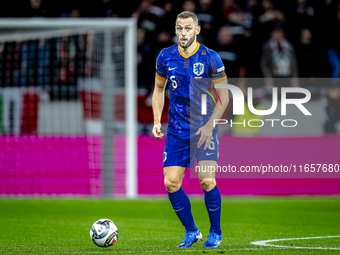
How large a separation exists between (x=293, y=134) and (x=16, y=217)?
227 inches

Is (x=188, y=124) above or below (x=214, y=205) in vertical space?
above

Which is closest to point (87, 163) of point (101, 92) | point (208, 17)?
point (101, 92)

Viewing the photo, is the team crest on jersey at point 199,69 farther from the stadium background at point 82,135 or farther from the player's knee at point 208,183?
the stadium background at point 82,135

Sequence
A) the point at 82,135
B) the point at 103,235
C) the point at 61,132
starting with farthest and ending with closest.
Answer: the point at 61,132
the point at 82,135
the point at 103,235

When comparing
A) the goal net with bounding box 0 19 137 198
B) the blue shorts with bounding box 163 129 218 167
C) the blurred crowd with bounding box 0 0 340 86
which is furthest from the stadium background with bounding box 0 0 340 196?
the blue shorts with bounding box 163 129 218 167

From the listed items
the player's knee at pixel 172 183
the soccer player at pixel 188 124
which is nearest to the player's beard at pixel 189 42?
the soccer player at pixel 188 124

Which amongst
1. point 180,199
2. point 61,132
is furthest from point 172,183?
point 61,132

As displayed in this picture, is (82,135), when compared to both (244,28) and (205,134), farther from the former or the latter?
(205,134)

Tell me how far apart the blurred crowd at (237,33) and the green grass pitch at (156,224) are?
282cm

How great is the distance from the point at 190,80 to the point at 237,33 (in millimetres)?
8147

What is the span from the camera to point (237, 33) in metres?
13.3

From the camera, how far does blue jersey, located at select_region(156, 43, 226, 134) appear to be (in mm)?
5477

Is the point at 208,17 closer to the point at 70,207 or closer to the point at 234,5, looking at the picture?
the point at 234,5

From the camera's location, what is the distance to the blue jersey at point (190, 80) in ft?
18.0
